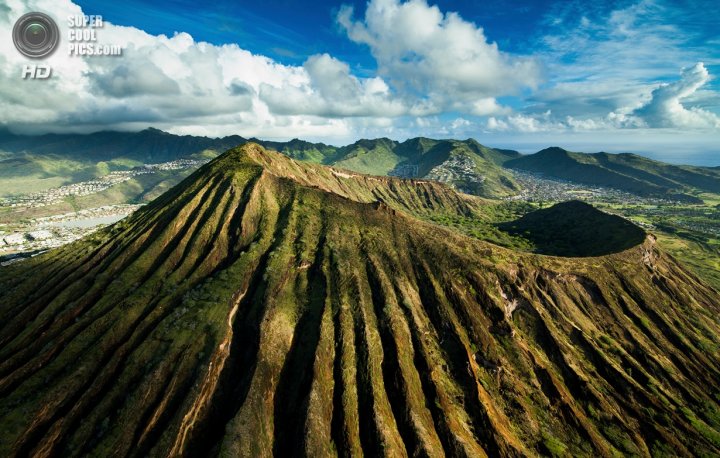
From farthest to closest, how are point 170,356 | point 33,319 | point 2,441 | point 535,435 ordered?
point 33,319 → point 170,356 → point 535,435 → point 2,441

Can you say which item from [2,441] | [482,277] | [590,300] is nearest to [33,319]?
[2,441]

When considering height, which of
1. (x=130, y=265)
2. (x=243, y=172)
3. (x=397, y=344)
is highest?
(x=243, y=172)

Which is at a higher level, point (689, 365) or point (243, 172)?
point (243, 172)

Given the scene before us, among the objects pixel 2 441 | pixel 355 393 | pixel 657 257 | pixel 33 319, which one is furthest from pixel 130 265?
pixel 657 257

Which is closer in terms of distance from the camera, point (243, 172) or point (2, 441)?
point (2, 441)

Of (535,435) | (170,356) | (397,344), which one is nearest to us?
(535,435)

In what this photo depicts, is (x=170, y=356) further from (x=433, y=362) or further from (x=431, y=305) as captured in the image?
(x=431, y=305)

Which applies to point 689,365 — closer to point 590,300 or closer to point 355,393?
point 590,300
